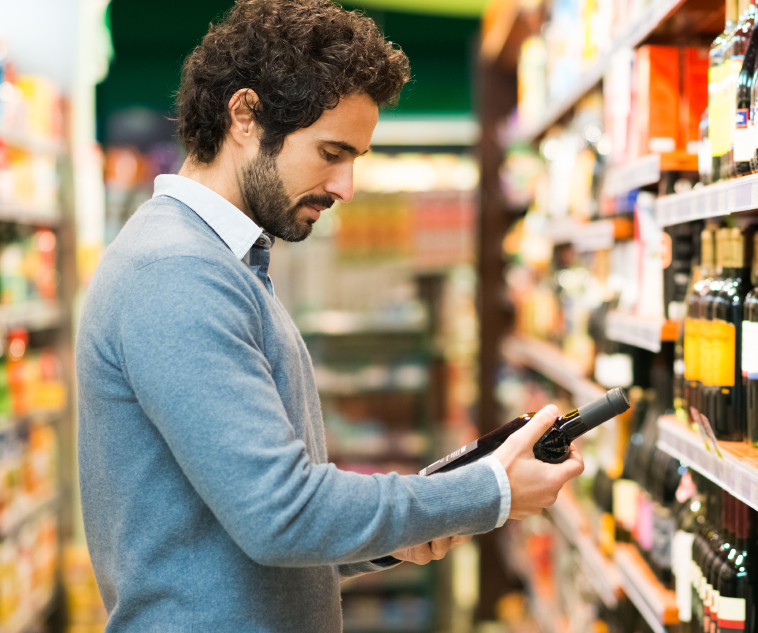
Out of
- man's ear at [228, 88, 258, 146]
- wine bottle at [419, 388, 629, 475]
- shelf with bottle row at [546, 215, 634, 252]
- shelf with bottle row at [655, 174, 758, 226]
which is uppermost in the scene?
man's ear at [228, 88, 258, 146]

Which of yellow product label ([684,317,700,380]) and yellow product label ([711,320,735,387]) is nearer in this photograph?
yellow product label ([711,320,735,387])

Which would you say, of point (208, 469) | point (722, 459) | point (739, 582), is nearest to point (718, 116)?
point (722, 459)

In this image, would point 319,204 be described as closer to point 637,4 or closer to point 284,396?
point 284,396

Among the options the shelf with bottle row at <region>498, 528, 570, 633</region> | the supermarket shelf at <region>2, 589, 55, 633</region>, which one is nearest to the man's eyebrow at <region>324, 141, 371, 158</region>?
the shelf with bottle row at <region>498, 528, 570, 633</region>

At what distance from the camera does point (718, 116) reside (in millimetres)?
1509

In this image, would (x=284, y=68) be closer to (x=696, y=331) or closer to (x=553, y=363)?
(x=696, y=331)

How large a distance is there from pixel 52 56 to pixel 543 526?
4.17 meters

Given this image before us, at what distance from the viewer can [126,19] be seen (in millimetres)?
7242

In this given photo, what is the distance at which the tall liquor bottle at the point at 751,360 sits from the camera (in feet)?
4.48

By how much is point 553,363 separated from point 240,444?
7.81 ft

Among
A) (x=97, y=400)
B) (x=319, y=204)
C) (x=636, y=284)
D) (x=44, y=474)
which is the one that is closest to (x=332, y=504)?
(x=97, y=400)

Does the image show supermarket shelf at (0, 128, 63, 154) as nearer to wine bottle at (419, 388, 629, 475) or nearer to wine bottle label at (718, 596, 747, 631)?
wine bottle at (419, 388, 629, 475)

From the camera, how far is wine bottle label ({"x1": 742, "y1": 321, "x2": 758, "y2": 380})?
1355 millimetres

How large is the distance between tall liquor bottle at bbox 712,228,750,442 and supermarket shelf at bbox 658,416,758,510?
4 cm
